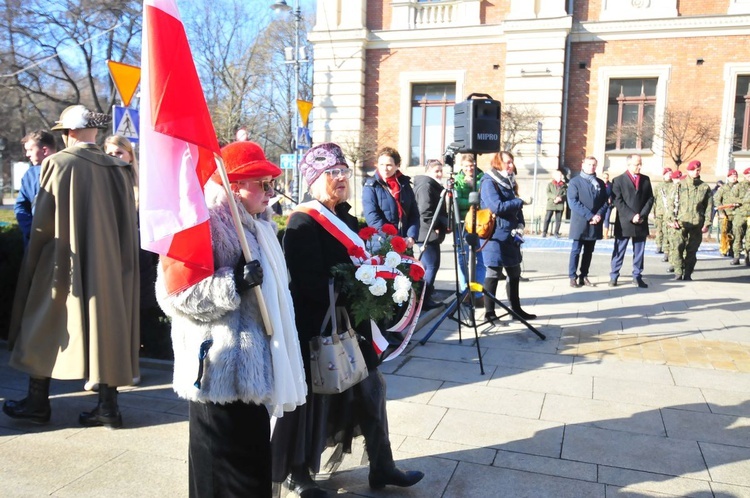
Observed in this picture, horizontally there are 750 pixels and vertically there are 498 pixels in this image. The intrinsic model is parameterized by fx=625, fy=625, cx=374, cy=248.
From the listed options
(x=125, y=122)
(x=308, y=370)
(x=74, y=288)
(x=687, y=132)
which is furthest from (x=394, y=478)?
(x=687, y=132)

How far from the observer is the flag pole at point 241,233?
96.1 inches

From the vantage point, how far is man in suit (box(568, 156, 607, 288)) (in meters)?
9.55

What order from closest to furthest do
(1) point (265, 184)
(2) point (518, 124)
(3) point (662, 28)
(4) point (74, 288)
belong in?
(1) point (265, 184), (4) point (74, 288), (3) point (662, 28), (2) point (518, 124)

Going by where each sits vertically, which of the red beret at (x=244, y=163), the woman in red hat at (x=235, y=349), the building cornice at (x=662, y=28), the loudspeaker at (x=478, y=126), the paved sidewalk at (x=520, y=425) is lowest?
the paved sidewalk at (x=520, y=425)

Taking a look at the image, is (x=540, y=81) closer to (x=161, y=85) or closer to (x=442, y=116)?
(x=442, y=116)

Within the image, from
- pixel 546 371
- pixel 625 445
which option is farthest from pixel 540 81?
pixel 625 445

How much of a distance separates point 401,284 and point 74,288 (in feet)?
7.37

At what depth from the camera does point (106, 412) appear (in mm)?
4105

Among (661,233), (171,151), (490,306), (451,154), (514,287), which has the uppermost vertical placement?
(451,154)

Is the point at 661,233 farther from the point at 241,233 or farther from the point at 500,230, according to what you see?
the point at 241,233

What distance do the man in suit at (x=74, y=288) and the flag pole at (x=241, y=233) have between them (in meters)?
1.91

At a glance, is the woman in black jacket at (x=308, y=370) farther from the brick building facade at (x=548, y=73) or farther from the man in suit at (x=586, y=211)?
the brick building facade at (x=548, y=73)

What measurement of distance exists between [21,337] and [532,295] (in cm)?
690

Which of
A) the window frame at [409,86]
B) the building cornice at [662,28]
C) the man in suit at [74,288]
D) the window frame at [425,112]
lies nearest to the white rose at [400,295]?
the man in suit at [74,288]
